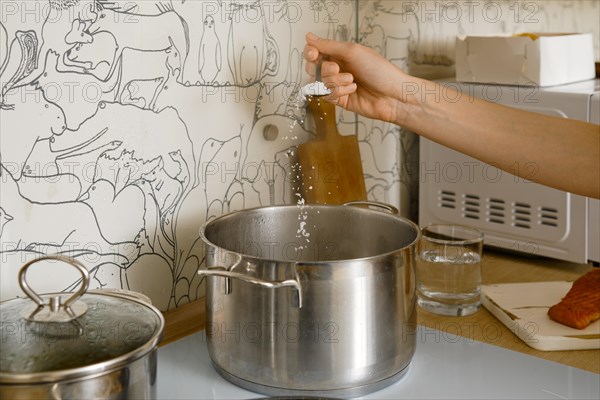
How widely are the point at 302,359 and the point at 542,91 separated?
773 mm

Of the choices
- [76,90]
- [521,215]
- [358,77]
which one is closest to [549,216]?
[521,215]

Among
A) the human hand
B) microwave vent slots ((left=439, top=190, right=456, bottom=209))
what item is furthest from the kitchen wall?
microwave vent slots ((left=439, top=190, right=456, bottom=209))

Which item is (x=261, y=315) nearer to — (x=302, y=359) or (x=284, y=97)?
(x=302, y=359)

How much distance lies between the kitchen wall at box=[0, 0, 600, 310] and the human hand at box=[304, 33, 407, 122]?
14 cm

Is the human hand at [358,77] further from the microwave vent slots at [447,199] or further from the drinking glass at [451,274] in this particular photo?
the microwave vent slots at [447,199]

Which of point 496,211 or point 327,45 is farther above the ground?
point 327,45

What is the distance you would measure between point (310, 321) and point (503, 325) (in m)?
0.43

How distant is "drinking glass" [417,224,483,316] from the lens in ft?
4.28

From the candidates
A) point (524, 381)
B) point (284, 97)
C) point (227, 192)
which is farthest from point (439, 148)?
point (524, 381)

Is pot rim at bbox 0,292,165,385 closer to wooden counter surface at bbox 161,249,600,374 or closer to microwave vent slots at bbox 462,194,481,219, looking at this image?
wooden counter surface at bbox 161,249,600,374

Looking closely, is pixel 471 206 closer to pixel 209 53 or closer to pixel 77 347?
pixel 209 53

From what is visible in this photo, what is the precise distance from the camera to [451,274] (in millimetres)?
1312

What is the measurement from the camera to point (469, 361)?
1.14 m

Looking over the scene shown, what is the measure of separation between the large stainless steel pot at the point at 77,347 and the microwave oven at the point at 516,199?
2.92 ft
